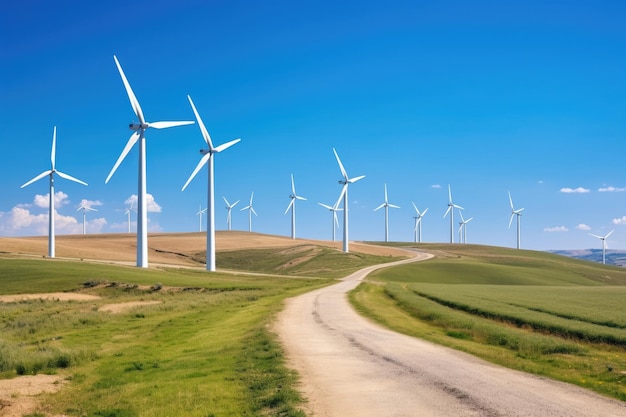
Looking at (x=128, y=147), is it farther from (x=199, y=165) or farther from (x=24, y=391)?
(x=24, y=391)

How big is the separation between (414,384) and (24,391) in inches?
528

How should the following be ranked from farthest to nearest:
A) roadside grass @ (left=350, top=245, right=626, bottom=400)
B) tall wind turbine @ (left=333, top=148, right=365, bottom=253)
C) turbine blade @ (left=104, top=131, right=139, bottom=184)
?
tall wind turbine @ (left=333, top=148, right=365, bottom=253) < turbine blade @ (left=104, top=131, right=139, bottom=184) < roadside grass @ (left=350, top=245, right=626, bottom=400)

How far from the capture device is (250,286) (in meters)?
71.9

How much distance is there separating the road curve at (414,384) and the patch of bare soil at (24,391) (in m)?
8.57

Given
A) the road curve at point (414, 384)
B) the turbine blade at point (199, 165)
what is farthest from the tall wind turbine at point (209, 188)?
the road curve at point (414, 384)

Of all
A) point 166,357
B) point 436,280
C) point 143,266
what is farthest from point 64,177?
point 166,357

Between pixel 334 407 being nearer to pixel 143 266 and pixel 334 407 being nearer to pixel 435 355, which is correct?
pixel 435 355

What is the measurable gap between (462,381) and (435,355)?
5550mm

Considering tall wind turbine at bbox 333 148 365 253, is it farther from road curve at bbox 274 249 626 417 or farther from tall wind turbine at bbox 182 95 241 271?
road curve at bbox 274 249 626 417

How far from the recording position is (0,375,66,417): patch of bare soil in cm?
1828

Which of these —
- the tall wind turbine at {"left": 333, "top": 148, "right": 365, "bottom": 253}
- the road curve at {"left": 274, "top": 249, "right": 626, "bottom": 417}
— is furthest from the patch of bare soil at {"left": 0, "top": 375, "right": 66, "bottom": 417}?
the tall wind turbine at {"left": 333, "top": 148, "right": 365, "bottom": 253}

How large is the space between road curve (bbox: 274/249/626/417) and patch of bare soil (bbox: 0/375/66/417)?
28.1ft

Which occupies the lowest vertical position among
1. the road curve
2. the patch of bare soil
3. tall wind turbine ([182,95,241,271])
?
the patch of bare soil

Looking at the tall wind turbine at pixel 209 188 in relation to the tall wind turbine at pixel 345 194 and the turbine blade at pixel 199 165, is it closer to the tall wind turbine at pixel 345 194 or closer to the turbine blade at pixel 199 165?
the turbine blade at pixel 199 165
